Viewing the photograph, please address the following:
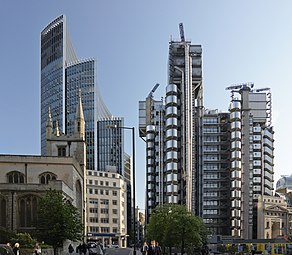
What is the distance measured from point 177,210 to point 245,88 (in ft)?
297

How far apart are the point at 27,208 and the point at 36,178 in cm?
1303

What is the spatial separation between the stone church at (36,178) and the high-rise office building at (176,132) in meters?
34.7

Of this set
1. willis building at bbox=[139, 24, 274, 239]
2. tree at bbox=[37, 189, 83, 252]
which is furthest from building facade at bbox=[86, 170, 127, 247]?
tree at bbox=[37, 189, 83, 252]

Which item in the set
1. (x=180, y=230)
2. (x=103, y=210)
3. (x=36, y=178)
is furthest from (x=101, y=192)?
(x=180, y=230)

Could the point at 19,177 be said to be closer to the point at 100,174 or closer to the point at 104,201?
the point at 104,201

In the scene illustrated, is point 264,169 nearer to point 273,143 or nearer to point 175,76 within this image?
point 273,143

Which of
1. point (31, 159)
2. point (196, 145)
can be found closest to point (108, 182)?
point (196, 145)

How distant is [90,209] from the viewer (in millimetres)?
165875

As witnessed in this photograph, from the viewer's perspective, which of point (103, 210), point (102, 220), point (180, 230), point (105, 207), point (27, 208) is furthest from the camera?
point (105, 207)

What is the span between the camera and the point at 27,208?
222 feet

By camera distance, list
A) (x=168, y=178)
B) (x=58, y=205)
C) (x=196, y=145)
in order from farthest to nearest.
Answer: (x=196, y=145), (x=168, y=178), (x=58, y=205)

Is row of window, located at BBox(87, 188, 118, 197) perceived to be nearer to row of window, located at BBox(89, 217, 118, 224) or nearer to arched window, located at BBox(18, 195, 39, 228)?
row of window, located at BBox(89, 217, 118, 224)

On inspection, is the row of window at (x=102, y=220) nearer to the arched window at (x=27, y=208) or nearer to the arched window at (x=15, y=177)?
the arched window at (x=15, y=177)

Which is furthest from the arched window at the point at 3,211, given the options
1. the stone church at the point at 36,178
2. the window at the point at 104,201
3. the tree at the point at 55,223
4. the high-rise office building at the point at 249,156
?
the window at the point at 104,201
